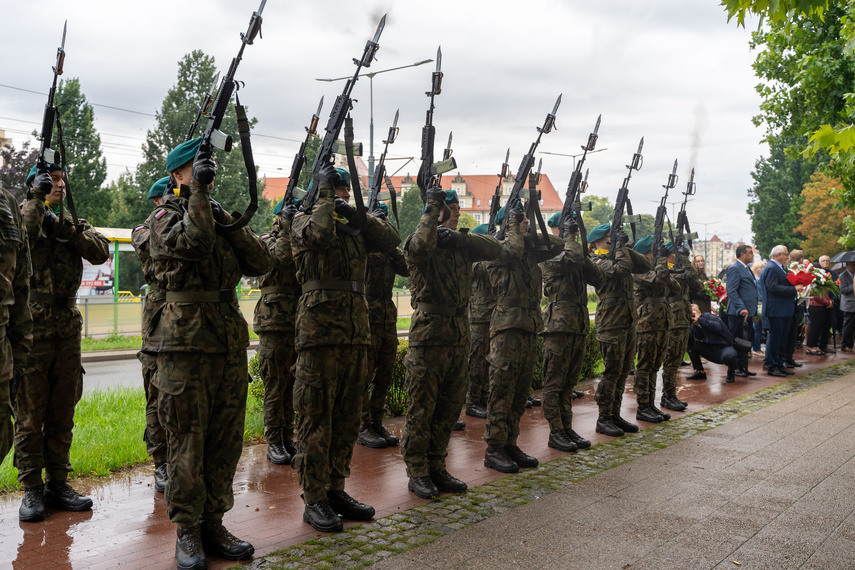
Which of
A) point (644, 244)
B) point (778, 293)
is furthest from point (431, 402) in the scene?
point (778, 293)

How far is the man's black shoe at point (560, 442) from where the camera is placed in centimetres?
683

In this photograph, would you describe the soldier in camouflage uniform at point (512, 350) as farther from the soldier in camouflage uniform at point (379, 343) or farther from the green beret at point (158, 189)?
the green beret at point (158, 189)

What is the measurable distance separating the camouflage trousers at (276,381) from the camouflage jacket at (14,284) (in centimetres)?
274

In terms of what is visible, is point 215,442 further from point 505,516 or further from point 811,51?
point 811,51

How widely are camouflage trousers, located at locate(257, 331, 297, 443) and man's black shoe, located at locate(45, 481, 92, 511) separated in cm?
176

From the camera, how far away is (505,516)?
16.1 ft

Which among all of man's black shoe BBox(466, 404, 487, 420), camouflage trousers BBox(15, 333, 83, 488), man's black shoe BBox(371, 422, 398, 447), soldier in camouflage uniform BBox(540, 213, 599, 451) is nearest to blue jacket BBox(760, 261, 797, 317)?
man's black shoe BBox(466, 404, 487, 420)

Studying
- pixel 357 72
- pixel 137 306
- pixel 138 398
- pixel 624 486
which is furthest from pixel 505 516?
pixel 137 306

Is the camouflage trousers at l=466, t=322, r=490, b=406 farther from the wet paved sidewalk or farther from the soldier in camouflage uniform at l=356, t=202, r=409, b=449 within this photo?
the soldier in camouflage uniform at l=356, t=202, r=409, b=449

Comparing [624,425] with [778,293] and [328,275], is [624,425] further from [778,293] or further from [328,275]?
[778,293]

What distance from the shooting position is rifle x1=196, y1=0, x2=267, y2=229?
4.04 m

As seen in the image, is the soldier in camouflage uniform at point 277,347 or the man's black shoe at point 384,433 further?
the man's black shoe at point 384,433

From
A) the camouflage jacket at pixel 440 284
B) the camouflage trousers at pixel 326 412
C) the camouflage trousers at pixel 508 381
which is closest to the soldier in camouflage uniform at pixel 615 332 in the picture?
the camouflage trousers at pixel 508 381

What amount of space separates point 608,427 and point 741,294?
6.09 meters
